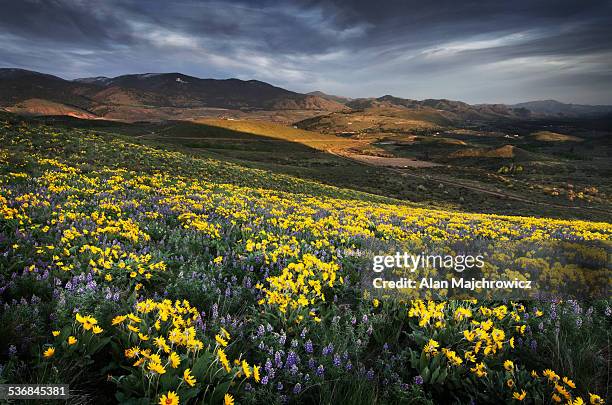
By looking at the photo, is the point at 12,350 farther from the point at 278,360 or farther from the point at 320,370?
the point at 320,370

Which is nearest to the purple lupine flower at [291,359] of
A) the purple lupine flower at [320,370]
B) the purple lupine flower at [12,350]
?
the purple lupine flower at [320,370]

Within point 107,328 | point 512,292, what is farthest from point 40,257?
point 512,292

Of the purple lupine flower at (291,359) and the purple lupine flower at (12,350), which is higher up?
the purple lupine flower at (12,350)

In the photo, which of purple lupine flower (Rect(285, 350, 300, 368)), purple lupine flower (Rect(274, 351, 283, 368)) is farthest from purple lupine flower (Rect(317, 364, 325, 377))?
purple lupine flower (Rect(274, 351, 283, 368))

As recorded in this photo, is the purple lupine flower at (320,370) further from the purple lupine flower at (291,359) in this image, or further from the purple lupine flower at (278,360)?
the purple lupine flower at (278,360)

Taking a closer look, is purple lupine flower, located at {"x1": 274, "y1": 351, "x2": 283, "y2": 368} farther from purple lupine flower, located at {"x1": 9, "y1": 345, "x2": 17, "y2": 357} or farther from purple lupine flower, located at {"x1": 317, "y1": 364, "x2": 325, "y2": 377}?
purple lupine flower, located at {"x1": 9, "y1": 345, "x2": 17, "y2": 357}

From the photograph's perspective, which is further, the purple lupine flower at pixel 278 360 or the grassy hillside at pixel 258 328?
the purple lupine flower at pixel 278 360

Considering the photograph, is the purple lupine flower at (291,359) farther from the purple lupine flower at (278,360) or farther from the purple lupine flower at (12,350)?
the purple lupine flower at (12,350)

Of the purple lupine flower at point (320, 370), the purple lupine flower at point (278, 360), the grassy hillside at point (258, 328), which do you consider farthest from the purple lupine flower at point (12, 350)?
the purple lupine flower at point (320, 370)

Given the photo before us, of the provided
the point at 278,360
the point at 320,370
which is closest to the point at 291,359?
the point at 278,360

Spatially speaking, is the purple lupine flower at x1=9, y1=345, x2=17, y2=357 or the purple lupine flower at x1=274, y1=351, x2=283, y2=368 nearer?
the purple lupine flower at x1=9, y1=345, x2=17, y2=357

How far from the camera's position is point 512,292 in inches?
208

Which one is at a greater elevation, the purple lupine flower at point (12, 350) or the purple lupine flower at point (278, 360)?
the purple lupine flower at point (12, 350)

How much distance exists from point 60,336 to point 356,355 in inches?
111
